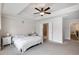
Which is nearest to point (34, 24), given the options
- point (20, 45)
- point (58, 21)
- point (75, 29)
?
point (58, 21)

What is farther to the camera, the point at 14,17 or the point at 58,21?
the point at 58,21

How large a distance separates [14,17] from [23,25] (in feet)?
2.66

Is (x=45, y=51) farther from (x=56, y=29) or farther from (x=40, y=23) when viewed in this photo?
(x=40, y=23)

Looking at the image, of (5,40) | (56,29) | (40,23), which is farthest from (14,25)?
(56,29)

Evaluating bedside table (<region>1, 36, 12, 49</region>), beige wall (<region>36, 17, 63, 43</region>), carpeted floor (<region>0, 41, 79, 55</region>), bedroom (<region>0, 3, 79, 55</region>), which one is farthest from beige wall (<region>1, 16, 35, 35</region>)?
beige wall (<region>36, 17, 63, 43</region>)

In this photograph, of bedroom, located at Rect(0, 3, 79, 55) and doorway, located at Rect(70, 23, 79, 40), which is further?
doorway, located at Rect(70, 23, 79, 40)

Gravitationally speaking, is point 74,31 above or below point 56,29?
below

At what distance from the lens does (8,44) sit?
3469 millimetres

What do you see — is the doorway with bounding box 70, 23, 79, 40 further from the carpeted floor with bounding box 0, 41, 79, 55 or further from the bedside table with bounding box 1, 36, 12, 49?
the bedside table with bounding box 1, 36, 12, 49

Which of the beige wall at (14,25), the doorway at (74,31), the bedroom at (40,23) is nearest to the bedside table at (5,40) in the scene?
the bedroom at (40,23)

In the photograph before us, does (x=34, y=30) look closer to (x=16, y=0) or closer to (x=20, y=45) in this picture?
(x=20, y=45)

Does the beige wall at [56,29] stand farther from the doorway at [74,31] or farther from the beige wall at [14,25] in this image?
the doorway at [74,31]

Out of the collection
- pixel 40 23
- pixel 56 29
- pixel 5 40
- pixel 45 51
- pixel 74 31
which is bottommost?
pixel 45 51
